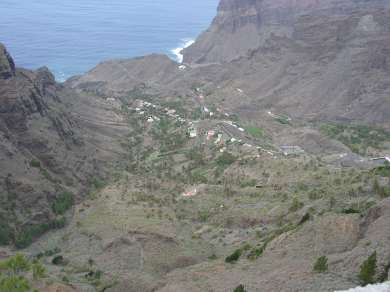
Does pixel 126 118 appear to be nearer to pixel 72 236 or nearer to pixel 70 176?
pixel 70 176

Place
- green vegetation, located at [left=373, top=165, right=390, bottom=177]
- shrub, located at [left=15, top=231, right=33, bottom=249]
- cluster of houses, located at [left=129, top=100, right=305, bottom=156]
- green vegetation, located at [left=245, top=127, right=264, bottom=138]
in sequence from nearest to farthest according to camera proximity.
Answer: green vegetation, located at [left=373, top=165, right=390, bottom=177]
shrub, located at [left=15, top=231, right=33, bottom=249]
cluster of houses, located at [left=129, top=100, right=305, bottom=156]
green vegetation, located at [left=245, top=127, right=264, bottom=138]

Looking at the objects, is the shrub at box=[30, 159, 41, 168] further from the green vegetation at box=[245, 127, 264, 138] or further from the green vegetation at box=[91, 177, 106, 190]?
the green vegetation at box=[245, 127, 264, 138]

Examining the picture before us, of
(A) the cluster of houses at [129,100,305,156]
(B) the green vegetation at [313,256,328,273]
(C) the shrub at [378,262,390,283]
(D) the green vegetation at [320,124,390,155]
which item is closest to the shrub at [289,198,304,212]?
(B) the green vegetation at [313,256,328,273]

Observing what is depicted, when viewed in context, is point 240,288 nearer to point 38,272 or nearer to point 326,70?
point 38,272

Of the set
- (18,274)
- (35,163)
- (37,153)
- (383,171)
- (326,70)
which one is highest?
(383,171)

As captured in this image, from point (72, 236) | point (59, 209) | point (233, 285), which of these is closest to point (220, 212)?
point (72, 236)

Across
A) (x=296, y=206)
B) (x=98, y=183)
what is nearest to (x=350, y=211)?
(x=296, y=206)
